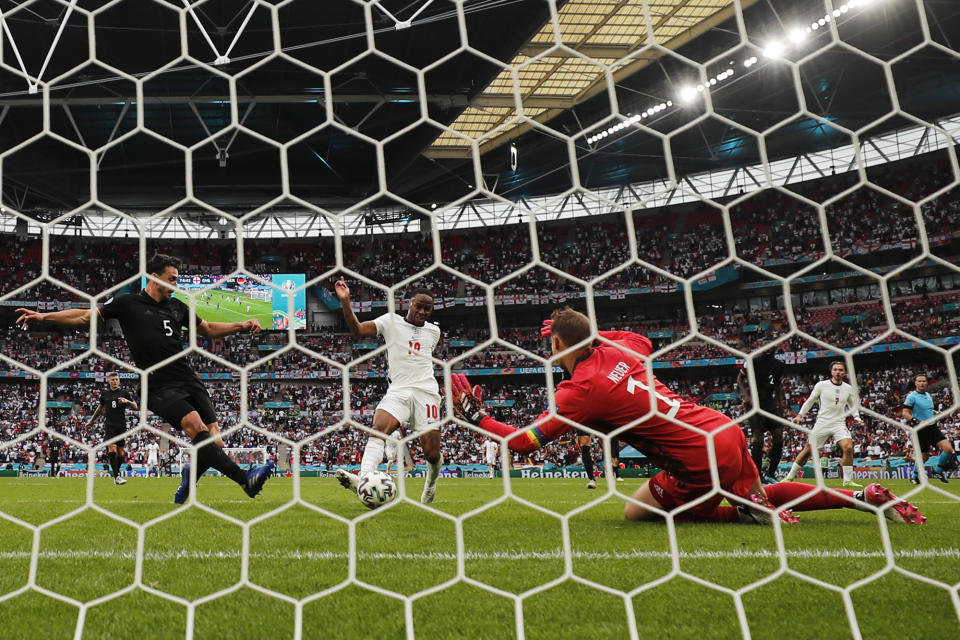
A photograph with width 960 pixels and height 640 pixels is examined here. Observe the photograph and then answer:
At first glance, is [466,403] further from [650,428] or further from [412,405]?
[412,405]

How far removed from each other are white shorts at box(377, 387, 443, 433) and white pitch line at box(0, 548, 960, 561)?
2.57m

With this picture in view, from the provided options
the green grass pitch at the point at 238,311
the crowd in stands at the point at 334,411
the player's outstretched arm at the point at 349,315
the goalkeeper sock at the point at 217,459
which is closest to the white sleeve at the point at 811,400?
the player's outstretched arm at the point at 349,315

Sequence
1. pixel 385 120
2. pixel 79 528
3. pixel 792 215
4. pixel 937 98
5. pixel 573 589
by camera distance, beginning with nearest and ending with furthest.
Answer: pixel 573 589, pixel 79 528, pixel 385 120, pixel 937 98, pixel 792 215

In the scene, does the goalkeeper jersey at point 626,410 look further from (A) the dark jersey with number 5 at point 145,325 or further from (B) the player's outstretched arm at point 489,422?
(A) the dark jersey with number 5 at point 145,325

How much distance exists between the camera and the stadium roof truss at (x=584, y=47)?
15.9 metres

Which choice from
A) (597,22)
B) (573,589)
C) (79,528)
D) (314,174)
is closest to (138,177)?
(314,174)

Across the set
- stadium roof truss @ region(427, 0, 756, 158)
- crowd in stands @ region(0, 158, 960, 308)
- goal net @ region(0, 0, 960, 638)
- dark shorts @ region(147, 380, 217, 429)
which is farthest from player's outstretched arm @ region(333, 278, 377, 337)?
crowd in stands @ region(0, 158, 960, 308)

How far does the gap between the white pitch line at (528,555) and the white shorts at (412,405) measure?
2.57 metres

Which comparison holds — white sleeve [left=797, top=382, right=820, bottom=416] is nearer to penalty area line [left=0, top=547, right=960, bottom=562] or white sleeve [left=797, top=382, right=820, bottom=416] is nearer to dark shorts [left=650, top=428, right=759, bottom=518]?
dark shorts [left=650, top=428, right=759, bottom=518]

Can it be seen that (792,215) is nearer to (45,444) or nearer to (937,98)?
(937,98)

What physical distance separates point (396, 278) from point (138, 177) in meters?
10.5

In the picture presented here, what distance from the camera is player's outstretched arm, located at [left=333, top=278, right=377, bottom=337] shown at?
2657 millimetres

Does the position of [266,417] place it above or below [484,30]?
below

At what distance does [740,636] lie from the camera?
5.48 ft
